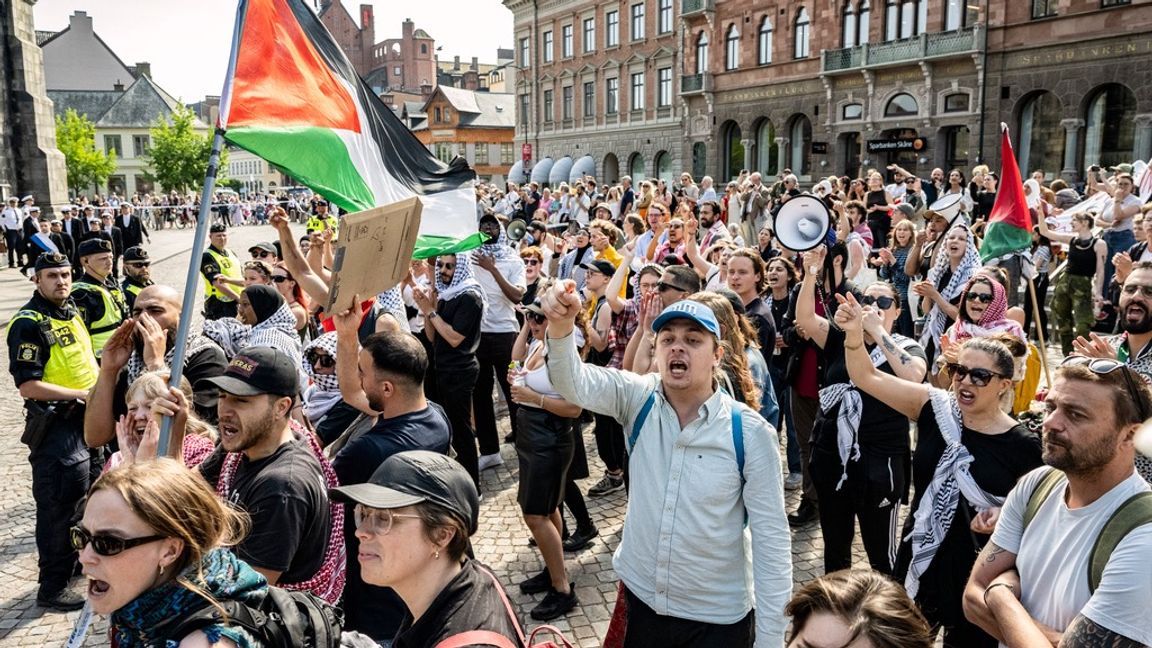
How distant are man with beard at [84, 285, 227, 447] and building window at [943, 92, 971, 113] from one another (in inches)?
1119

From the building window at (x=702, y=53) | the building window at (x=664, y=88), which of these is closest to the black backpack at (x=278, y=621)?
the building window at (x=702, y=53)

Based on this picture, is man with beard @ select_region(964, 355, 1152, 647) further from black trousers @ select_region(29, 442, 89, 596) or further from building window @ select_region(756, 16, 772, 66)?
building window @ select_region(756, 16, 772, 66)

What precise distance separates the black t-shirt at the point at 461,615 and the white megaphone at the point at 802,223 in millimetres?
3641

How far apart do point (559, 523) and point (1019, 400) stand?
3025mm

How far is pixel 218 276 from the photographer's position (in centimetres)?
783

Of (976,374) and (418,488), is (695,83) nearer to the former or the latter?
(976,374)

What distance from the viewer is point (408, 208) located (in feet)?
12.0

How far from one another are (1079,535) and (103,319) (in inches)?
252

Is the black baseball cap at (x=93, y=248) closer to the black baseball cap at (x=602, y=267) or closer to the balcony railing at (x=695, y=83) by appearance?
the black baseball cap at (x=602, y=267)

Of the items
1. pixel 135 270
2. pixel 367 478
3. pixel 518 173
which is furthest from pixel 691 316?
pixel 518 173

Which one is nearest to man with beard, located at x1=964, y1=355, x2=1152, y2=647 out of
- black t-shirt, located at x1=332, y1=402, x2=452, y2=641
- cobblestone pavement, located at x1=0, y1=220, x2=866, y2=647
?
black t-shirt, located at x1=332, y1=402, x2=452, y2=641

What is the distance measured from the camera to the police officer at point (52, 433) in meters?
4.87

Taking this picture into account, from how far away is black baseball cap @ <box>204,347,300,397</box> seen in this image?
2.99m

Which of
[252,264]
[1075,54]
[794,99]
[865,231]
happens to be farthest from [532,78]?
[252,264]
